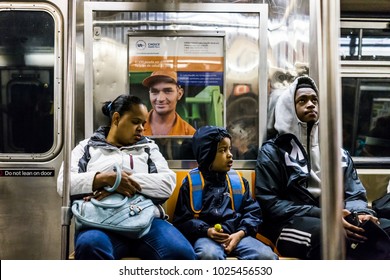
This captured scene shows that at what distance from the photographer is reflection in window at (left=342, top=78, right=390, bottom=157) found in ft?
11.5

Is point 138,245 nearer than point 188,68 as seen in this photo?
Yes

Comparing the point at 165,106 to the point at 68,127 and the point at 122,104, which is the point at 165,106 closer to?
the point at 122,104

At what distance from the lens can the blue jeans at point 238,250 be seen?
2.51 meters

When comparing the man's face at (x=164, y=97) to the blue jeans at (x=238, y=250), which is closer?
the blue jeans at (x=238, y=250)

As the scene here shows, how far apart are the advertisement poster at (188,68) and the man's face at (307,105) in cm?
56

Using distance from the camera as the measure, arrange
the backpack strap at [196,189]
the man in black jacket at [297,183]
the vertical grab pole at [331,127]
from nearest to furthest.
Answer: the vertical grab pole at [331,127]
the man in black jacket at [297,183]
the backpack strap at [196,189]

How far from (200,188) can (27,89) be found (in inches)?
57.0

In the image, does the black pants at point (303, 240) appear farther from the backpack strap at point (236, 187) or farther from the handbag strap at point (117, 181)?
the handbag strap at point (117, 181)

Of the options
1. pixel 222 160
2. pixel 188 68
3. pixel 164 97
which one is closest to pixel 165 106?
pixel 164 97

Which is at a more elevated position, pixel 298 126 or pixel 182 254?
pixel 298 126

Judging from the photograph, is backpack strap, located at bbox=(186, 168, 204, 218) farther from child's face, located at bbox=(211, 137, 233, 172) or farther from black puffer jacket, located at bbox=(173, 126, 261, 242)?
child's face, located at bbox=(211, 137, 233, 172)

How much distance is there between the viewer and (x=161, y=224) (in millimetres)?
2629

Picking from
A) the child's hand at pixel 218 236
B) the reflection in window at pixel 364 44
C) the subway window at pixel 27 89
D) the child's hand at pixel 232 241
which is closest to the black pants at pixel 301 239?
the child's hand at pixel 232 241

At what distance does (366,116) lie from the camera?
3521 mm
